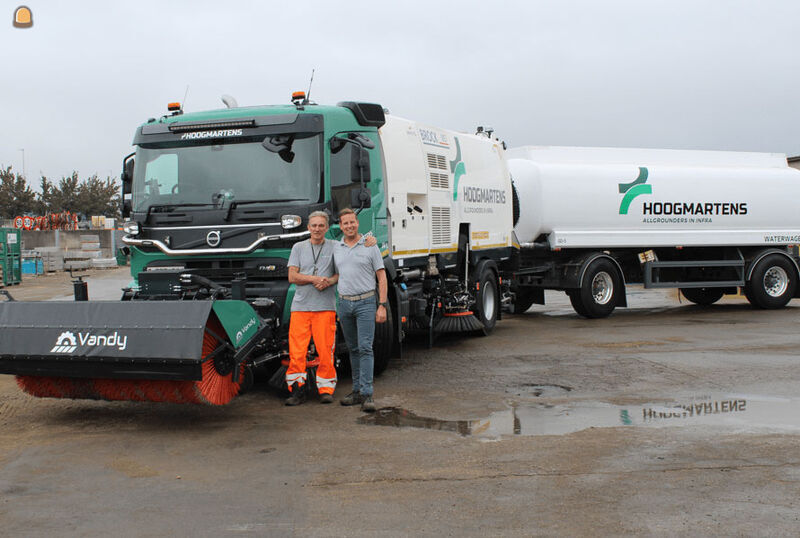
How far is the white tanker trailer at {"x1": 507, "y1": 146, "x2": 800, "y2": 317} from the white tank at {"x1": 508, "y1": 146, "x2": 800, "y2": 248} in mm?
21

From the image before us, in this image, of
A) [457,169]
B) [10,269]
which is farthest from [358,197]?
[10,269]

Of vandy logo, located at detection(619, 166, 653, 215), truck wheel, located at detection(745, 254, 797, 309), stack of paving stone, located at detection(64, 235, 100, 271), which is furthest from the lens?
stack of paving stone, located at detection(64, 235, 100, 271)

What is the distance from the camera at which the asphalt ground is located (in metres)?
4.78

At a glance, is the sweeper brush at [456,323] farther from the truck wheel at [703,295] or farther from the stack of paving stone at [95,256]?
the stack of paving stone at [95,256]

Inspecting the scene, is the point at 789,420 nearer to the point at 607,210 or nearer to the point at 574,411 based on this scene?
the point at 574,411

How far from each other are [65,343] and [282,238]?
2363 mm

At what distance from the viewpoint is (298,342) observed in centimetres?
798

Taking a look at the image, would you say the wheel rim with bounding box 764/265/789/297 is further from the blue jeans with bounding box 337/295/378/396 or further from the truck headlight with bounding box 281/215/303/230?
the truck headlight with bounding box 281/215/303/230

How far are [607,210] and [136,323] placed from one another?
11828 millimetres

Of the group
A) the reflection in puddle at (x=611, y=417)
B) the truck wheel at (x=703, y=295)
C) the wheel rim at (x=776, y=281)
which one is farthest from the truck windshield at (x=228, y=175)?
the truck wheel at (x=703, y=295)

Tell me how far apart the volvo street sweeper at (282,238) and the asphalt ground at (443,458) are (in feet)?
1.87

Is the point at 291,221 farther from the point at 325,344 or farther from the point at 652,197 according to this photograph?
the point at 652,197

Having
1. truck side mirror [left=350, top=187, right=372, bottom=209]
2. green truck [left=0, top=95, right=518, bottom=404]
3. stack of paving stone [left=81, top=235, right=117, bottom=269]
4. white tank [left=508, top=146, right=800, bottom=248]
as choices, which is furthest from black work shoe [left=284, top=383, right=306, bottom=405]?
stack of paving stone [left=81, top=235, right=117, bottom=269]

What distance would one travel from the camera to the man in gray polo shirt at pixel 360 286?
7961 mm
